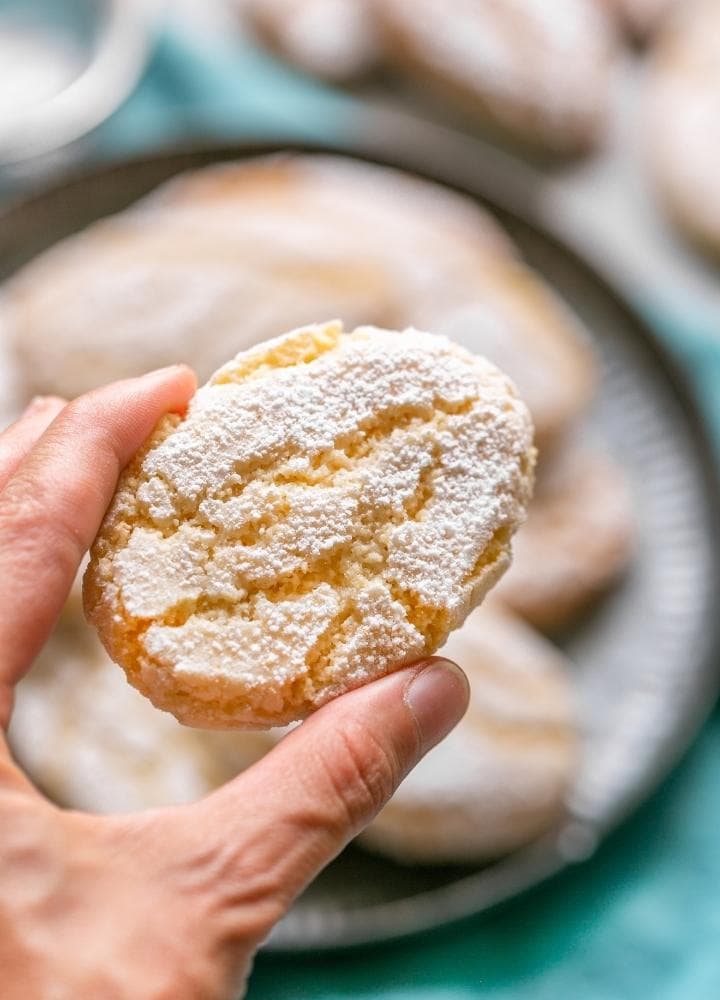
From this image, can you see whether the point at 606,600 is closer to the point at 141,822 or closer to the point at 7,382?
the point at 7,382

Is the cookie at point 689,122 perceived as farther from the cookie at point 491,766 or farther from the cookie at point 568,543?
the cookie at point 491,766

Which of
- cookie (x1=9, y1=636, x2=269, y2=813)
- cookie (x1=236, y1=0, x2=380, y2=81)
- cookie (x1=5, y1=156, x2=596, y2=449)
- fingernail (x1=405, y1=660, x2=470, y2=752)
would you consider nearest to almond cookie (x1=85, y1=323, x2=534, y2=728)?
fingernail (x1=405, y1=660, x2=470, y2=752)

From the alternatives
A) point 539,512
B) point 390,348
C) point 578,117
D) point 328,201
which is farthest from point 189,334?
point 578,117

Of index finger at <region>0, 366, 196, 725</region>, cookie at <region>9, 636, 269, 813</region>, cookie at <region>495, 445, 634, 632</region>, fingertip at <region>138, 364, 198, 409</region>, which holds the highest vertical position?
fingertip at <region>138, 364, 198, 409</region>

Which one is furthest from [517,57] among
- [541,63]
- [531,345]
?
[531,345]

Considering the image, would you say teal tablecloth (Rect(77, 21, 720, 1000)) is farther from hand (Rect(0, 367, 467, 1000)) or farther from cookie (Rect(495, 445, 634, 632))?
hand (Rect(0, 367, 467, 1000))

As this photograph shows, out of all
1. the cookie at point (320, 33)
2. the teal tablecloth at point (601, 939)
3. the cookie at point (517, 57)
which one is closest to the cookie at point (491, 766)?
the teal tablecloth at point (601, 939)
